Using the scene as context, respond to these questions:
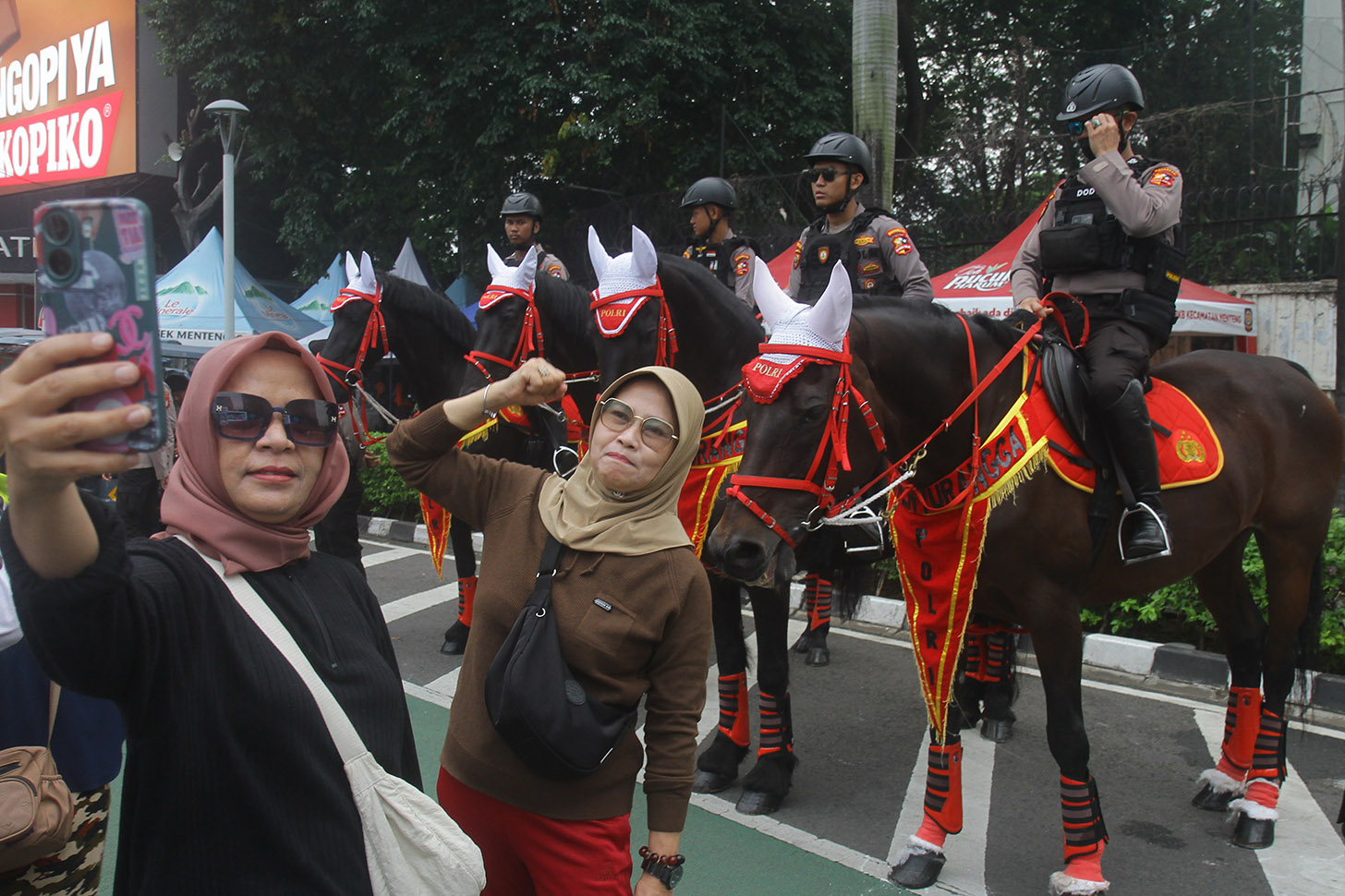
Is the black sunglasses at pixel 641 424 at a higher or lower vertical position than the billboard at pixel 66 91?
lower

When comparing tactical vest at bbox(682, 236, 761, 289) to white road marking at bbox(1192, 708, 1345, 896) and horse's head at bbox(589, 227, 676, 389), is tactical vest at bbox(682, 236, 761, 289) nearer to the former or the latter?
horse's head at bbox(589, 227, 676, 389)

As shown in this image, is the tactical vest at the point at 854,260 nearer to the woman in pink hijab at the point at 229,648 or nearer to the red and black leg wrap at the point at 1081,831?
the red and black leg wrap at the point at 1081,831

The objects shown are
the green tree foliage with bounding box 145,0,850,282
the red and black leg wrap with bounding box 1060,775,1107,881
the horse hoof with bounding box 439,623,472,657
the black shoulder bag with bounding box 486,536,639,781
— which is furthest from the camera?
the green tree foliage with bounding box 145,0,850,282

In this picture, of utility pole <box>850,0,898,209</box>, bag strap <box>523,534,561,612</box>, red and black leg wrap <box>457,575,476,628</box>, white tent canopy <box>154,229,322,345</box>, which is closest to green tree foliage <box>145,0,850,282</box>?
white tent canopy <box>154,229,322,345</box>

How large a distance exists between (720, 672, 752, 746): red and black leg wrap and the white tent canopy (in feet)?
37.4

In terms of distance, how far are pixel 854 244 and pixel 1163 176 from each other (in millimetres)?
1580

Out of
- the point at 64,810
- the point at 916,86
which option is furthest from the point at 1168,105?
the point at 64,810

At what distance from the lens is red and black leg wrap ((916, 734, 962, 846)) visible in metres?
3.62

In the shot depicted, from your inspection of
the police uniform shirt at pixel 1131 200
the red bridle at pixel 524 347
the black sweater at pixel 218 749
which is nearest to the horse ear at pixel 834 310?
the police uniform shirt at pixel 1131 200

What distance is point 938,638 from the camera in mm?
3631

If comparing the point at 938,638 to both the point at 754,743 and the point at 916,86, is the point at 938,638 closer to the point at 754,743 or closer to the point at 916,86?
the point at 754,743

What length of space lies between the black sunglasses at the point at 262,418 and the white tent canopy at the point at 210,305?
13.1m

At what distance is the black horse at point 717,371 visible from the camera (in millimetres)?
4250

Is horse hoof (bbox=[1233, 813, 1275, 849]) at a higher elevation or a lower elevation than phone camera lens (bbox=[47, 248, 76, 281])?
lower
